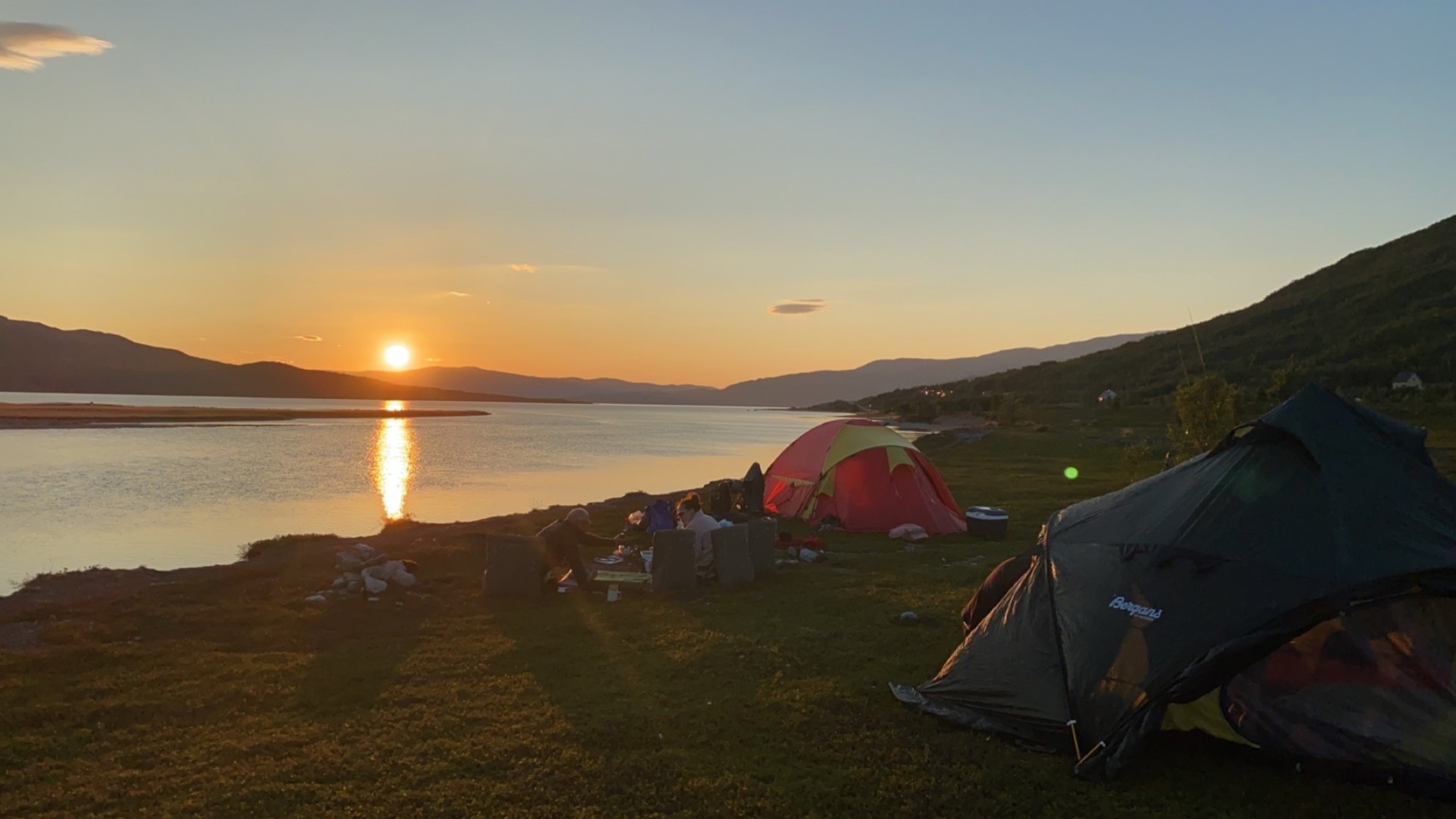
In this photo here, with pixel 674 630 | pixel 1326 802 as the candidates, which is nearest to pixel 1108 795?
pixel 1326 802

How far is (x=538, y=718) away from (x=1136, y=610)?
5.82 m

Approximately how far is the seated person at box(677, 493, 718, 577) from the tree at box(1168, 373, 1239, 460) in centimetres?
1092

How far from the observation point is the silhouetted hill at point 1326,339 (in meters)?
63.5

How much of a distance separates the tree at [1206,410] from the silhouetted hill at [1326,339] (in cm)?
3696

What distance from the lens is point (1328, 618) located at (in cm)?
663

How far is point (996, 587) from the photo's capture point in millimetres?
9570

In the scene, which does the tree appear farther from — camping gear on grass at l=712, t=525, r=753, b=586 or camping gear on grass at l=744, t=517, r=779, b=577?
camping gear on grass at l=712, t=525, r=753, b=586

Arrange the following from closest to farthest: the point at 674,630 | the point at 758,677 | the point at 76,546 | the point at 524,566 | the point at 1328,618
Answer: the point at 1328,618 < the point at 758,677 < the point at 674,630 < the point at 524,566 < the point at 76,546

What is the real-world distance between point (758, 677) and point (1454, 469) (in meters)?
26.7

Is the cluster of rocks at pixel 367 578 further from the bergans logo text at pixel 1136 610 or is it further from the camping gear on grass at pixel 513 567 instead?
the bergans logo text at pixel 1136 610

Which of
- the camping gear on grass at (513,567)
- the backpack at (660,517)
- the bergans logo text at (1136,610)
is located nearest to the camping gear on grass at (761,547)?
the backpack at (660,517)

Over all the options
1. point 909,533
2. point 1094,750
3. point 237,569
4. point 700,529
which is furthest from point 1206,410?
point 237,569

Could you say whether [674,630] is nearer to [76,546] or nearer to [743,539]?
[743,539]

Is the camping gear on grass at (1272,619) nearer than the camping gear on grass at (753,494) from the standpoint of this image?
Yes
